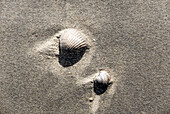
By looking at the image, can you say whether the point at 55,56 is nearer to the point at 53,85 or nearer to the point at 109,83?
the point at 53,85

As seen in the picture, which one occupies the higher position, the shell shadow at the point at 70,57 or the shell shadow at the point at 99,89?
the shell shadow at the point at 70,57

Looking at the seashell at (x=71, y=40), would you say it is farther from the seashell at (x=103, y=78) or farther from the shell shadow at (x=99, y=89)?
the shell shadow at (x=99, y=89)

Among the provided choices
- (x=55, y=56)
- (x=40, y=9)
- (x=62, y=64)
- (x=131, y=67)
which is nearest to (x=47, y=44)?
(x=55, y=56)

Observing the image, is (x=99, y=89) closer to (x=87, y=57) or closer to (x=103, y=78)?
(x=103, y=78)

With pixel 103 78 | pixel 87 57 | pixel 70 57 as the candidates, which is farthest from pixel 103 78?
pixel 70 57

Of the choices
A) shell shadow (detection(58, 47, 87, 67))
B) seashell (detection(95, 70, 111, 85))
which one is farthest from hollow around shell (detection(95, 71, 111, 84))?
shell shadow (detection(58, 47, 87, 67))

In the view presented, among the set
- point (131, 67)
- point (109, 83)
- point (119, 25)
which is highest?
point (119, 25)

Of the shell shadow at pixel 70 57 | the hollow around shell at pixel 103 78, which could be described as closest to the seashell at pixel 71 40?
the shell shadow at pixel 70 57
